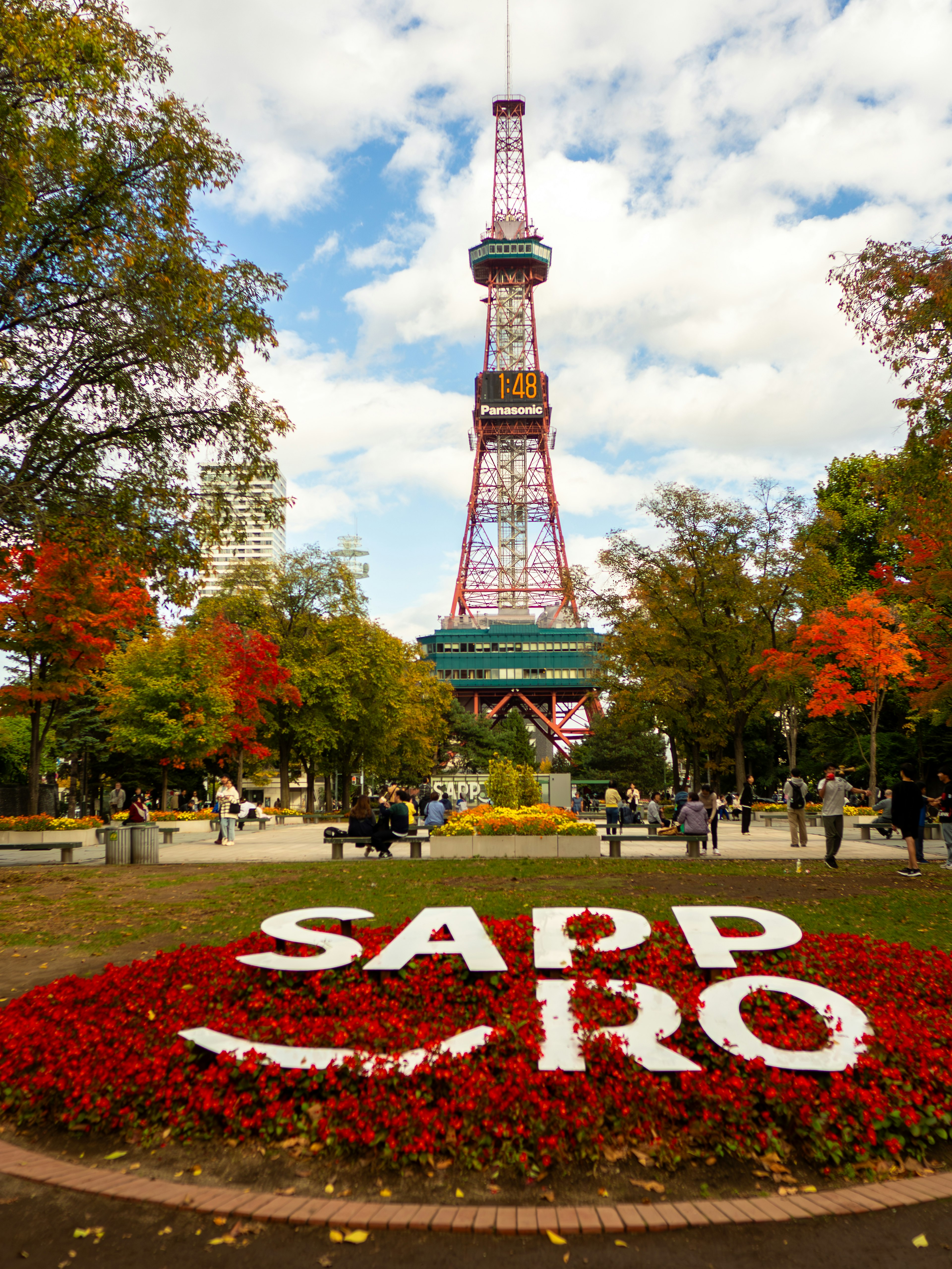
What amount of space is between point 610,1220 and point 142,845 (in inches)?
615

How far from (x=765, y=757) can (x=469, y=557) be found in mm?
48138

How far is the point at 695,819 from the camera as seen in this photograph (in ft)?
60.9

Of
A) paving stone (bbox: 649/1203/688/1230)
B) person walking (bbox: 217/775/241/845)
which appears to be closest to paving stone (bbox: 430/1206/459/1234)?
paving stone (bbox: 649/1203/688/1230)

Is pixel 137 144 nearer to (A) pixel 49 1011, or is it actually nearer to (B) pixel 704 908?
(A) pixel 49 1011

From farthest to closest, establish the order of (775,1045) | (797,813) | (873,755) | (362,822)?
(873,755) → (797,813) → (362,822) → (775,1045)

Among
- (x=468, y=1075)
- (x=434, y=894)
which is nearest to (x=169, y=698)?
(x=434, y=894)

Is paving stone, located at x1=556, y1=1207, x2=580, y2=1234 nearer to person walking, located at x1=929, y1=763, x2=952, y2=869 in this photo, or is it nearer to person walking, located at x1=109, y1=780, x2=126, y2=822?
person walking, located at x1=929, y1=763, x2=952, y2=869

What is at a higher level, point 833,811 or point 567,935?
point 833,811

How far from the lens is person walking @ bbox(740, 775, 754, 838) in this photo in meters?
27.1

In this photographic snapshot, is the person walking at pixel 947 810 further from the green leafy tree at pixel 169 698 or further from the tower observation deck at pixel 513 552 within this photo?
A: the tower observation deck at pixel 513 552

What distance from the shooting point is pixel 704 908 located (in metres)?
7.19

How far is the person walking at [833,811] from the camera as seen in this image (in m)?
16.0

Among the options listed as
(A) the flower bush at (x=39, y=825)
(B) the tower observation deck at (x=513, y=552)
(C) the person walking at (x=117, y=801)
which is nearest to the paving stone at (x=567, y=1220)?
(A) the flower bush at (x=39, y=825)

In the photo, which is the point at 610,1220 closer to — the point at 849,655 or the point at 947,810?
the point at 947,810
